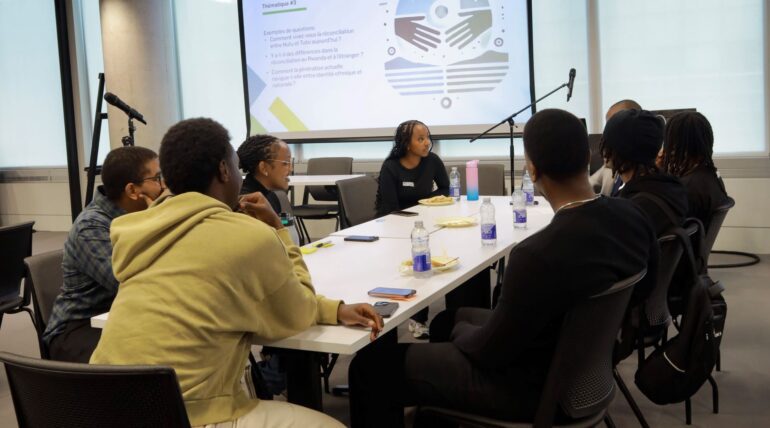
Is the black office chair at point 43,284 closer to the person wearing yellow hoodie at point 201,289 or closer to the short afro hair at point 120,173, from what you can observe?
the short afro hair at point 120,173

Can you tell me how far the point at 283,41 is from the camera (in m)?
7.23

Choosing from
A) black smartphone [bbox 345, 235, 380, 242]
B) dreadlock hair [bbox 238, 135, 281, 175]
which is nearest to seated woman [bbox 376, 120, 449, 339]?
black smartphone [bbox 345, 235, 380, 242]

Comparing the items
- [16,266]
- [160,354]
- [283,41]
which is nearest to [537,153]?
[160,354]

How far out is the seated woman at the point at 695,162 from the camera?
3.13 meters

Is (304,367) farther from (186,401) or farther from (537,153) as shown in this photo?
(537,153)

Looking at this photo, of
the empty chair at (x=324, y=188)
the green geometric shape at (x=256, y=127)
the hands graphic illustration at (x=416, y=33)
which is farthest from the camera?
the green geometric shape at (x=256, y=127)

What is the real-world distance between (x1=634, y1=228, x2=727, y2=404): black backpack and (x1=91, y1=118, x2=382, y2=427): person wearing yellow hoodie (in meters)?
1.21

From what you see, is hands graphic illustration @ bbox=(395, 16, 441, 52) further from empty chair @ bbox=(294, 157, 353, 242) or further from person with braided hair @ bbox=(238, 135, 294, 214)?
person with braided hair @ bbox=(238, 135, 294, 214)

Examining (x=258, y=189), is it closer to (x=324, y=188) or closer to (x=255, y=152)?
(x=255, y=152)

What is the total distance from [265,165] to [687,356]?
1.97 m

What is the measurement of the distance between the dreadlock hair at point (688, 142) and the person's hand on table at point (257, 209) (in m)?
1.96

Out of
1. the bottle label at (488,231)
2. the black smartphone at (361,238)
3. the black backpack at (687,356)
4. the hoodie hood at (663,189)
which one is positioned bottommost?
the black backpack at (687,356)

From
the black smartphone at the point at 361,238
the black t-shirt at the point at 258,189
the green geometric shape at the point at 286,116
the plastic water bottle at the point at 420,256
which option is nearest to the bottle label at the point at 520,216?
the black smartphone at the point at 361,238

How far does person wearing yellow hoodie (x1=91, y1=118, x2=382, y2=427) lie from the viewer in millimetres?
1524
